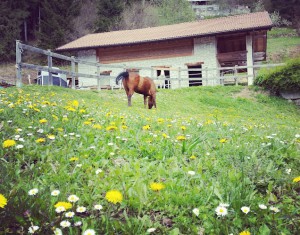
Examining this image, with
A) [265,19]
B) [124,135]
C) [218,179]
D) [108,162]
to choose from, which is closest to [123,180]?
[108,162]

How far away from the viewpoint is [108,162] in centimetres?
292

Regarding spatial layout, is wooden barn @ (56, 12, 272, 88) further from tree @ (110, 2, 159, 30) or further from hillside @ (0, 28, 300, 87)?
tree @ (110, 2, 159, 30)

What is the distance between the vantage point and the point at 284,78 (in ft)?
52.0

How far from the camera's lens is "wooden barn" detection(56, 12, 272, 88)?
23781mm

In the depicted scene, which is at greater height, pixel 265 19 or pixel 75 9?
pixel 75 9

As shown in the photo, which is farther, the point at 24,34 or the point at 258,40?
the point at 24,34

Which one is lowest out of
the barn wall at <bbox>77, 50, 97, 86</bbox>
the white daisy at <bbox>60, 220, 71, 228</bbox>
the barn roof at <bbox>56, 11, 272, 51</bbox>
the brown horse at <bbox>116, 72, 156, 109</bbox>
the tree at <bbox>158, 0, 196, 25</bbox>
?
the white daisy at <bbox>60, 220, 71, 228</bbox>

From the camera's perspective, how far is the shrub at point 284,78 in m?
15.5

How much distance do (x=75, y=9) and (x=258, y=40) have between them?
2659 centimetres

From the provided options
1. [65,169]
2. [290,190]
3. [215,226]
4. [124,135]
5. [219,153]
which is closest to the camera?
[215,226]

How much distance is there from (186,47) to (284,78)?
442 inches

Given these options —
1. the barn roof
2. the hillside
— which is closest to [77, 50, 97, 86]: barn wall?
the barn roof

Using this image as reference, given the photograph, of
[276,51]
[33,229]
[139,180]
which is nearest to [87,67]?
[276,51]

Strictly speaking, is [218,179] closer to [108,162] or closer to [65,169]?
[108,162]
